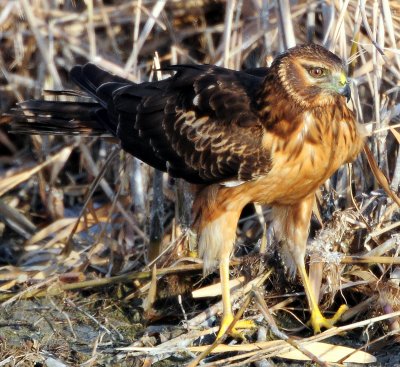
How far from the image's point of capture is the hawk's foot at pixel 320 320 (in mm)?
4496

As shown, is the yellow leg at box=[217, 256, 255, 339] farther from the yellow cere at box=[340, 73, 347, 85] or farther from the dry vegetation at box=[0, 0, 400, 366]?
the yellow cere at box=[340, 73, 347, 85]

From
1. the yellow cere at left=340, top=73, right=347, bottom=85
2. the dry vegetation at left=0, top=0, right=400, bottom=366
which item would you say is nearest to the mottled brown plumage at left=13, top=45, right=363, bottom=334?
the yellow cere at left=340, top=73, right=347, bottom=85

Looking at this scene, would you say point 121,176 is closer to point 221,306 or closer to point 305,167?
point 221,306

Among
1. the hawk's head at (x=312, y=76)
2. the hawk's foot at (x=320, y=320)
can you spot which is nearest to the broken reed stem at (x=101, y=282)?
the hawk's foot at (x=320, y=320)

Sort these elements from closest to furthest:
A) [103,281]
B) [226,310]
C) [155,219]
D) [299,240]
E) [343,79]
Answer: [343,79], [226,310], [299,240], [103,281], [155,219]

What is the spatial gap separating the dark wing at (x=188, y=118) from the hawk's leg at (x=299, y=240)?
1.47 feet

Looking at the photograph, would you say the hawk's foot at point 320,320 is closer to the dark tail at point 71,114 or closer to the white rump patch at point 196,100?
the white rump patch at point 196,100

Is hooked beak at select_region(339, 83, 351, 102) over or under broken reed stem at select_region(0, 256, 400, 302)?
over

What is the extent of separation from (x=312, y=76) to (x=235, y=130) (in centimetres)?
54

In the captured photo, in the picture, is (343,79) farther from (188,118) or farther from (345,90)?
(188,118)

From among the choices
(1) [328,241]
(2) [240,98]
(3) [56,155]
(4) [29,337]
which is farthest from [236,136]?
(3) [56,155]

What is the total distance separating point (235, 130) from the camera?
443 centimetres

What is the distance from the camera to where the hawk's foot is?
450cm

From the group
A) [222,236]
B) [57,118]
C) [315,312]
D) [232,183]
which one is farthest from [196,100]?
[315,312]
